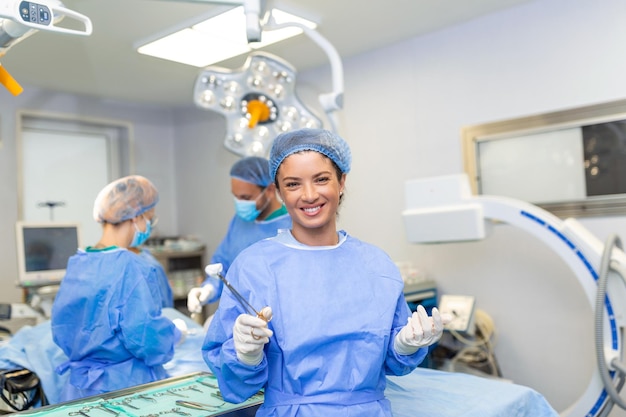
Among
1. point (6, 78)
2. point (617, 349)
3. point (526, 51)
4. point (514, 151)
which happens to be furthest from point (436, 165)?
point (6, 78)

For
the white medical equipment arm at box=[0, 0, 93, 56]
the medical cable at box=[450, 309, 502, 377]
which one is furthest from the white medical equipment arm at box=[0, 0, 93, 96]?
the medical cable at box=[450, 309, 502, 377]

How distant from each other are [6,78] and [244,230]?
1.41 m

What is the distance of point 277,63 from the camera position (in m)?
2.50

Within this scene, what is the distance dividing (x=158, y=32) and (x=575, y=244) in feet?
7.64

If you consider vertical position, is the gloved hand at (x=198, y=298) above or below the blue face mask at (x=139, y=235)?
below

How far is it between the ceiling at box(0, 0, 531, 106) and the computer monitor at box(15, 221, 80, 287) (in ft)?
2.77

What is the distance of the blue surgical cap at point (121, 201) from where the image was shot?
208 centimetres

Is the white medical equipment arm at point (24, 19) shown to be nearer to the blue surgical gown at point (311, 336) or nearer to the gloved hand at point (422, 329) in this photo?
the blue surgical gown at point (311, 336)

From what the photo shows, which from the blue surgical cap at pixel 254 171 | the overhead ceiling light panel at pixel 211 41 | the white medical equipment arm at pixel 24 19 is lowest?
the blue surgical cap at pixel 254 171

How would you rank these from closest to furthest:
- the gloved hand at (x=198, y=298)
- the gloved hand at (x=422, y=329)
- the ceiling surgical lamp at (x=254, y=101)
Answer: the gloved hand at (x=422, y=329) < the gloved hand at (x=198, y=298) < the ceiling surgical lamp at (x=254, y=101)

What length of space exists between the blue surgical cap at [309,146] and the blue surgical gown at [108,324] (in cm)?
81

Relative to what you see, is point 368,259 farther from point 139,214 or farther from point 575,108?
point 575,108

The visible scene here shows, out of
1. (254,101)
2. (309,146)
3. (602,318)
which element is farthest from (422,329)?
(254,101)

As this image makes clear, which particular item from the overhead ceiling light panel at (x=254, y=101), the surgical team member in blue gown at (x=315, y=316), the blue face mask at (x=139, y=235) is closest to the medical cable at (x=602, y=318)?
the surgical team member in blue gown at (x=315, y=316)
